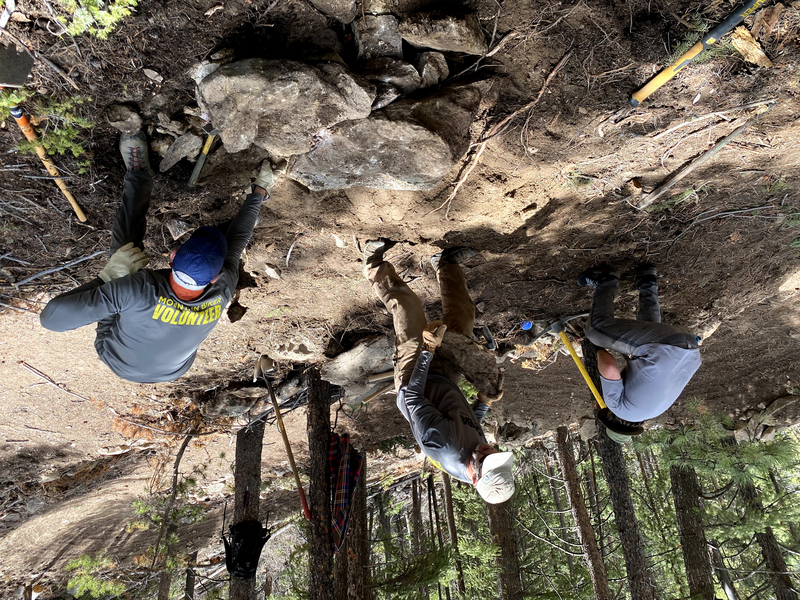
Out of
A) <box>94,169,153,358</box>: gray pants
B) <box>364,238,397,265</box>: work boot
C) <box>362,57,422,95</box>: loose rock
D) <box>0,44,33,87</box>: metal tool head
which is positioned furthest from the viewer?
<box>364,238,397,265</box>: work boot

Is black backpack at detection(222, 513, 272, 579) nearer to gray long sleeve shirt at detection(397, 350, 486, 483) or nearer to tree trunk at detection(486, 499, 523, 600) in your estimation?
gray long sleeve shirt at detection(397, 350, 486, 483)

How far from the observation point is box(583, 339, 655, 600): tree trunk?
5043 mm

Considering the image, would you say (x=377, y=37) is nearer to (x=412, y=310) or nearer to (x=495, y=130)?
(x=495, y=130)

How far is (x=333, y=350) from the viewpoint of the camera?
6.04m

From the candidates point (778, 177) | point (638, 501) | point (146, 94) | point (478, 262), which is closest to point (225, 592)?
point (638, 501)

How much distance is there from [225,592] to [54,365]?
13549 mm

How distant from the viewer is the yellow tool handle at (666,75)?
282cm

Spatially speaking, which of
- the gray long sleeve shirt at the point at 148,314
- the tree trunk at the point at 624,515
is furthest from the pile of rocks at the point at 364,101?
the tree trunk at the point at 624,515

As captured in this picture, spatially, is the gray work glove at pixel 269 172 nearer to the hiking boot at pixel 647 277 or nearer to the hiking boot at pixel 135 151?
the hiking boot at pixel 135 151

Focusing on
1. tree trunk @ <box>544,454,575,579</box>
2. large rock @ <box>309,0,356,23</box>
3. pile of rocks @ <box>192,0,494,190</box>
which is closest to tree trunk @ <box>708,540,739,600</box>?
tree trunk @ <box>544,454,575,579</box>

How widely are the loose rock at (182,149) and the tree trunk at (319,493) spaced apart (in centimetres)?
354

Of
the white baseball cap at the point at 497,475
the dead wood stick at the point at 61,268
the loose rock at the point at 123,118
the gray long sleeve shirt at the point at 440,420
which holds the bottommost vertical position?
the white baseball cap at the point at 497,475

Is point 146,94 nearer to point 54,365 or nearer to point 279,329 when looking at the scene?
point 279,329

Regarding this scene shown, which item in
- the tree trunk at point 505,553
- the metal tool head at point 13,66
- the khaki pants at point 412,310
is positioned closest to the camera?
the metal tool head at point 13,66
